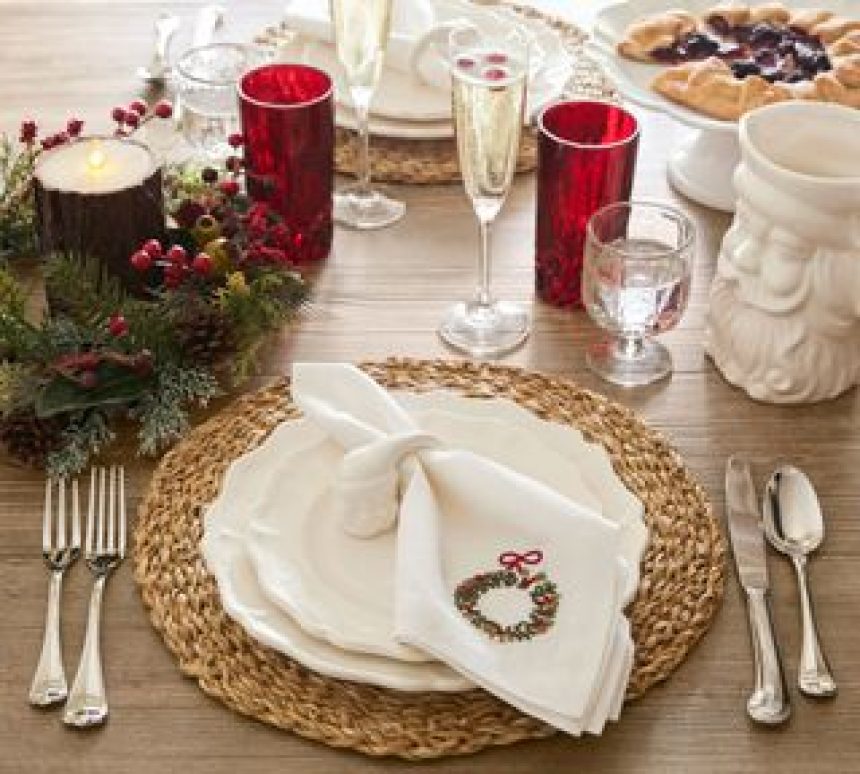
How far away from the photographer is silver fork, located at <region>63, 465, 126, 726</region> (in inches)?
38.4

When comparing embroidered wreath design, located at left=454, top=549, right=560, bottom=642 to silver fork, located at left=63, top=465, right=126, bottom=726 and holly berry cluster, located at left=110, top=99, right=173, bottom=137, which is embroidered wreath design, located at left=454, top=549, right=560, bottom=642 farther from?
holly berry cluster, located at left=110, top=99, right=173, bottom=137

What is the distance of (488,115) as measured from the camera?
125 cm

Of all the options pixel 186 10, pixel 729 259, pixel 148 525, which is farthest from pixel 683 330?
pixel 186 10

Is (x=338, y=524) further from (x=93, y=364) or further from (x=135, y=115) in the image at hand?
(x=135, y=115)

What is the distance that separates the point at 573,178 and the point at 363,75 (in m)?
0.26

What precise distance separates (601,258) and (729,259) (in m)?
0.10

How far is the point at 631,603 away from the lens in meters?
1.05

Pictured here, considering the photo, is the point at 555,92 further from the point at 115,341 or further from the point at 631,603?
the point at 631,603

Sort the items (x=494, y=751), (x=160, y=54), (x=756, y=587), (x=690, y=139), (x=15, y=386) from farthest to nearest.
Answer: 1. (x=160, y=54)
2. (x=690, y=139)
3. (x=15, y=386)
4. (x=756, y=587)
5. (x=494, y=751)

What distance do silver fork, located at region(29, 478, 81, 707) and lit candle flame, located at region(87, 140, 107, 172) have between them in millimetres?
264

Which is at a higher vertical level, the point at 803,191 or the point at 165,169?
the point at 803,191

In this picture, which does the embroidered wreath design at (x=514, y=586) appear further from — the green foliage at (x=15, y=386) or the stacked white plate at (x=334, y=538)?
the green foliage at (x=15, y=386)

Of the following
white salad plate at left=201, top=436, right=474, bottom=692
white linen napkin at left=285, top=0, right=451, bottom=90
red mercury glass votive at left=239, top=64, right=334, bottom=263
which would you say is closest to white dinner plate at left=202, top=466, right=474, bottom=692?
white salad plate at left=201, top=436, right=474, bottom=692

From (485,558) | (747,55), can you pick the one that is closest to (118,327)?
(485,558)
